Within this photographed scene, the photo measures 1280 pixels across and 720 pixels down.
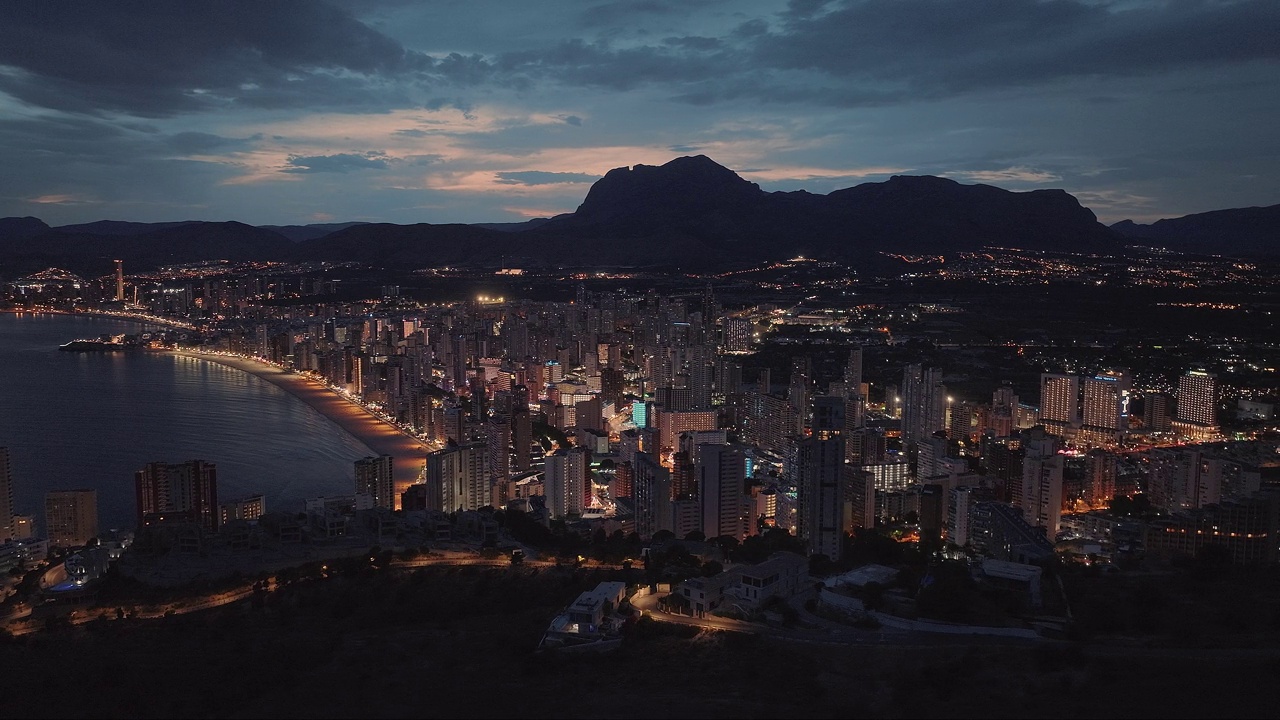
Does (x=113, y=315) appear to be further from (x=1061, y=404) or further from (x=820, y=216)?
(x=1061, y=404)

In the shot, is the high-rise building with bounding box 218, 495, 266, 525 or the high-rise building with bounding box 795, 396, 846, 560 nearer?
the high-rise building with bounding box 795, 396, 846, 560

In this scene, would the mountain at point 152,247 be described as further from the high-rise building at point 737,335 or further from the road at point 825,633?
the road at point 825,633

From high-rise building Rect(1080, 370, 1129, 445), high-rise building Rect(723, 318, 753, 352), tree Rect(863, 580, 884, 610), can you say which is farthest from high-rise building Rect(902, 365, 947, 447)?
high-rise building Rect(723, 318, 753, 352)

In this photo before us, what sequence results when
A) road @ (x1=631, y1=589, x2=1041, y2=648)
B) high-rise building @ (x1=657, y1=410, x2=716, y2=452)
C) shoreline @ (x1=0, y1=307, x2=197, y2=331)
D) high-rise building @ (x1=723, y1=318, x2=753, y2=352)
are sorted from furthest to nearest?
shoreline @ (x1=0, y1=307, x2=197, y2=331) → high-rise building @ (x1=723, y1=318, x2=753, y2=352) → high-rise building @ (x1=657, y1=410, x2=716, y2=452) → road @ (x1=631, y1=589, x2=1041, y2=648)

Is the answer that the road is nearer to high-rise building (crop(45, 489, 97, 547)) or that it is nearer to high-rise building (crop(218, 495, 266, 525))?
high-rise building (crop(218, 495, 266, 525))

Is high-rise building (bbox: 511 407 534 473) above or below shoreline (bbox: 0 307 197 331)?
below

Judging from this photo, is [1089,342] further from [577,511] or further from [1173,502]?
[577,511]

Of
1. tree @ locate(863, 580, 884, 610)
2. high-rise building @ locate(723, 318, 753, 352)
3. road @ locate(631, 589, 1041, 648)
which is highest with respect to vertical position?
high-rise building @ locate(723, 318, 753, 352)
